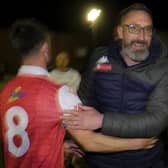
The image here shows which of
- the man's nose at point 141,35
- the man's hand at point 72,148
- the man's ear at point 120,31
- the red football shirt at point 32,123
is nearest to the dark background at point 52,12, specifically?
the man's ear at point 120,31

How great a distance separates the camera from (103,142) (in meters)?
3.01

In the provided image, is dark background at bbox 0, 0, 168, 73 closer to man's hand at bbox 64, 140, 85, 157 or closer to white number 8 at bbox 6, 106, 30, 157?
man's hand at bbox 64, 140, 85, 157

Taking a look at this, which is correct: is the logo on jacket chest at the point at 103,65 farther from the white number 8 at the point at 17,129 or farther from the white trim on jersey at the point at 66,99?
the white number 8 at the point at 17,129

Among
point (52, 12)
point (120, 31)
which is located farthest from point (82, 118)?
point (52, 12)

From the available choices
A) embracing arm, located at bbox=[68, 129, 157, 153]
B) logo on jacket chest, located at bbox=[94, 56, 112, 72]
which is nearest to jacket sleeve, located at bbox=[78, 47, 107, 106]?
logo on jacket chest, located at bbox=[94, 56, 112, 72]

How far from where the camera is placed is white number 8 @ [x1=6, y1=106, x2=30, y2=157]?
2.82 meters

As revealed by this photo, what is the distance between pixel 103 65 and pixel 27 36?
2.29 feet

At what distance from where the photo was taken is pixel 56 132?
2865 mm

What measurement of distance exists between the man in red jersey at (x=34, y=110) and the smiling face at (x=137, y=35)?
62 centimetres

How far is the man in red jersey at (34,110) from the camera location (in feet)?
9.17

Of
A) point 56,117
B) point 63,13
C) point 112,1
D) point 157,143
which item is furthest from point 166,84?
point 63,13

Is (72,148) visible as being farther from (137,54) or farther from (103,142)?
(137,54)

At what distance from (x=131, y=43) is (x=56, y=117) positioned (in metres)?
0.86

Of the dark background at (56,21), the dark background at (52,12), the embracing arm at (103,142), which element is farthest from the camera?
the dark background at (52,12)
